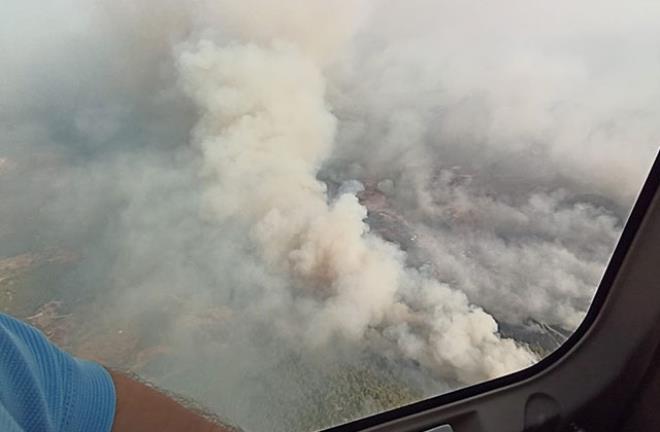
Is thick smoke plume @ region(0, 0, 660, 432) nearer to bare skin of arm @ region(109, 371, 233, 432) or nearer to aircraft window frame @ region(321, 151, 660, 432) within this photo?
aircraft window frame @ region(321, 151, 660, 432)

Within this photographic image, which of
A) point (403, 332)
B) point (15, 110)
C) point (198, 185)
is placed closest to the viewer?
point (15, 110)

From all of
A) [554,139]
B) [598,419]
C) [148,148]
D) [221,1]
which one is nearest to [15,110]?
[148,148]

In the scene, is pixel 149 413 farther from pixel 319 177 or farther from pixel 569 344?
pixel 569 344

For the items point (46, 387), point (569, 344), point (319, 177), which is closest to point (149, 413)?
point (46, 387)

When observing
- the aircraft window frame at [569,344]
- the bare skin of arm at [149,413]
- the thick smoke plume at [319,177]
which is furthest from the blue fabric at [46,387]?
the aircraft window frame at [569,344]

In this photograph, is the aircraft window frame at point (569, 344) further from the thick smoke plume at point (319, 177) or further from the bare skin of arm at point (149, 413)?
the bare skin of arm at point (149, 413)

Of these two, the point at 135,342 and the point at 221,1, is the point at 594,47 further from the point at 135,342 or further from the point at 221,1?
the point at 135,342

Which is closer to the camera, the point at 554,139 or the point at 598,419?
the point at 554,139
